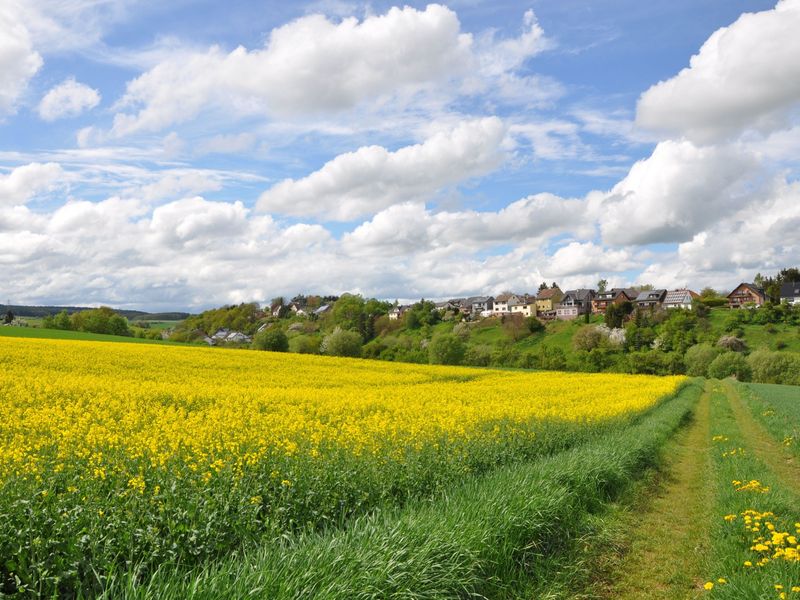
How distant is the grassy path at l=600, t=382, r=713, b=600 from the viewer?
667 centimetres

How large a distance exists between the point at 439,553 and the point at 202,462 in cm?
387

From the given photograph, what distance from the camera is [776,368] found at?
68.2 metres

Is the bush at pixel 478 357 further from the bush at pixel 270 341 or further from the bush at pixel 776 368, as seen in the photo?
the bush at pixel 776 368

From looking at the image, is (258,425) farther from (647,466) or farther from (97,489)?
(647,466)

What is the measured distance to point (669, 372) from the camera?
76.1 metres

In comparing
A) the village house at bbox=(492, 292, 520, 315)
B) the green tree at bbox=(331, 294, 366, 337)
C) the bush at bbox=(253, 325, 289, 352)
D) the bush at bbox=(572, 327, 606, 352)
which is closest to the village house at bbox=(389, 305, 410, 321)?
the green tree at bbox=(331, 294, 366, 337)

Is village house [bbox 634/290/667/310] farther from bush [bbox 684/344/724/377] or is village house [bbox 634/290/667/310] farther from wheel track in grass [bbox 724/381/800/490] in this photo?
wheel track in grass [bbox 724/381/800/490]

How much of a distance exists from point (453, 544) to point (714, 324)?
342 feet

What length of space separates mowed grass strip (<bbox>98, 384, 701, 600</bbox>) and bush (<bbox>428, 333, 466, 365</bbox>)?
201 ft

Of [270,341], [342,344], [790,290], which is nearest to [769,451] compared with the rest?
[342,344]

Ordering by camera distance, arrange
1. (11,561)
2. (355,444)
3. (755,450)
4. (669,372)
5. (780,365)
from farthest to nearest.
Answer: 1. (669,372)
2. (780,365)
3. (755,450)
4. (355,444)
5. (11,561)

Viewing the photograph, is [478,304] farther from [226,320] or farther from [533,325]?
[226,320]

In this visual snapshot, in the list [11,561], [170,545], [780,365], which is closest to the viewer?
[11,561]

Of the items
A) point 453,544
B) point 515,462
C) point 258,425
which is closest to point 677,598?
point 453,544
